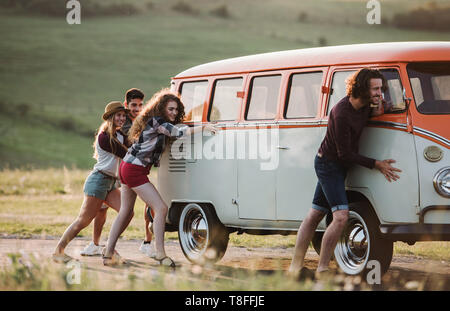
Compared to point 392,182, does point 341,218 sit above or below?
below

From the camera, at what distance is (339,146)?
827 centimetres

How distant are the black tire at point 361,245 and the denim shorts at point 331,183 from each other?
1.05 feet

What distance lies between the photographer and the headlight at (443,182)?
320 inches

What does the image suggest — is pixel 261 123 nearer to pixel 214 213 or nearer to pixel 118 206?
pixel 214 213

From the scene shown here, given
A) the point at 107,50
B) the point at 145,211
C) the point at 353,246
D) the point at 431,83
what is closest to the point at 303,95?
the point at 431,83

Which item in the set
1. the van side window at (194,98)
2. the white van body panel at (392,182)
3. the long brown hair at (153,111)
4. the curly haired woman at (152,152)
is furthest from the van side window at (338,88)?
the van side window at (194,98)

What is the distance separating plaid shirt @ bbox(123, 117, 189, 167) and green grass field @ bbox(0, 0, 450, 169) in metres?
45.5

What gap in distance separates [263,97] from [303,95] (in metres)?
0.69

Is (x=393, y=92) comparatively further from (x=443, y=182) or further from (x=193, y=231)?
(x=193, y=231)

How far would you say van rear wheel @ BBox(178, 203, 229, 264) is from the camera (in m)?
10.4

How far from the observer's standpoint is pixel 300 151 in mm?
9258

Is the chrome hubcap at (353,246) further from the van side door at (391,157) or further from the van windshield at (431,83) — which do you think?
the van windshield at (431,83)
